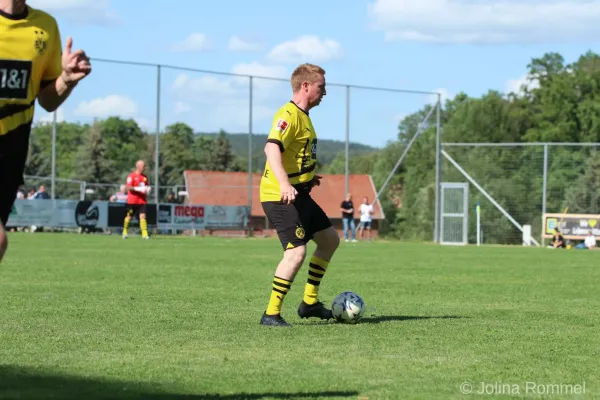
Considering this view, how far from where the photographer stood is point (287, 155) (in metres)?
8.95

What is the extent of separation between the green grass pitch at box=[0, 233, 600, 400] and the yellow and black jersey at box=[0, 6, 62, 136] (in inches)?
55.9

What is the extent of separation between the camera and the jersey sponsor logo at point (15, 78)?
5.32 metres

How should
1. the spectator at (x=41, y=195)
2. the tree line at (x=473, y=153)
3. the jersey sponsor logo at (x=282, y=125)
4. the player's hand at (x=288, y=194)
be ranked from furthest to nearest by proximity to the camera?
the tree line at (x=473, y=153)
the spectator at (x=41, y=195)
the jersey sponsor logo at (x=282, y=125)
the player's hand at (x=288, y=194)

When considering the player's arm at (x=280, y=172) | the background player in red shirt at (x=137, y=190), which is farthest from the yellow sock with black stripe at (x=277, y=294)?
the background player in red shirt at (x=137, y=190)

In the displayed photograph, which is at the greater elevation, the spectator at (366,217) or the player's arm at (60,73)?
the player's arm at (60,73)

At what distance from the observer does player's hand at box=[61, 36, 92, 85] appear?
18.0 ft

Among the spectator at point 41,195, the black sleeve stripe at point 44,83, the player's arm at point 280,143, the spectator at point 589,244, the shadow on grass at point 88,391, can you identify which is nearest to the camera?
the shadow on grass at point 88,391

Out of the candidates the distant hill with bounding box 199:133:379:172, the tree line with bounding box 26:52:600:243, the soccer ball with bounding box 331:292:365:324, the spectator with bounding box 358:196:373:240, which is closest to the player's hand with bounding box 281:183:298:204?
the soccer ball with bounding box 331:292:365:324

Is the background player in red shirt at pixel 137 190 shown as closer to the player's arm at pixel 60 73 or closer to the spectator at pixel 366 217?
the spectator at pixel 366 217

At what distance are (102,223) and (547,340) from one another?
29.7 meters

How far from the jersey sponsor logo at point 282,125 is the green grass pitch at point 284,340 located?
166 cm

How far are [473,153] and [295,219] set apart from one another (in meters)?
33.6

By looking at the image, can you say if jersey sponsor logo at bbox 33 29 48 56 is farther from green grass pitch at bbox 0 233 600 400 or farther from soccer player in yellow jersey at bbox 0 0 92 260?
green grass pitch at bbox 0 233 600 400

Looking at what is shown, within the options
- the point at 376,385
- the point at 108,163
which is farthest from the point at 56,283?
the point at 108,163
